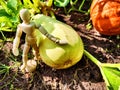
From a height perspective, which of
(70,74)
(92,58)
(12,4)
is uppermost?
(12,4)

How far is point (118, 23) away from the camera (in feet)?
6.55

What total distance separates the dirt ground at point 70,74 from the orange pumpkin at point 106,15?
0.08 metres

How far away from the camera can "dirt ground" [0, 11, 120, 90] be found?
1888 mm

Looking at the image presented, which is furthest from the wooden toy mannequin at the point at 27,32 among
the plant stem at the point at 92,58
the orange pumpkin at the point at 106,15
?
the orange pumpkin at the point at 106,15

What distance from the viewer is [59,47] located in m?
1.80

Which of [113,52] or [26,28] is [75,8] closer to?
[113,52]

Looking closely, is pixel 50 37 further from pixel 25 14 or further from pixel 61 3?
pixel 61 3

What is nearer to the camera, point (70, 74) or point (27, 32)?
point (27, 32)

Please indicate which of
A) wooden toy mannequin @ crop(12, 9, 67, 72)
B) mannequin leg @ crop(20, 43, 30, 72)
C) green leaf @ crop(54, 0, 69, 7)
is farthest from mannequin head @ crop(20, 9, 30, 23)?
green leaf @ crop(54, 0, 69, 7)

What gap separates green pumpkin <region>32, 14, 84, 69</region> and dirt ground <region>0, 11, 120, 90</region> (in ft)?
0.25

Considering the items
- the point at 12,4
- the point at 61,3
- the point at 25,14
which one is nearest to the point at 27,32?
the point at 25,14

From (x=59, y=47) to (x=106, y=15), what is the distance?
1.13 feet

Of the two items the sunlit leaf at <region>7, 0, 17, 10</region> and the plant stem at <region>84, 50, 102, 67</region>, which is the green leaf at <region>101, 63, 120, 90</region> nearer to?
the plant stem at <region>84, 50, 102, 67</region>

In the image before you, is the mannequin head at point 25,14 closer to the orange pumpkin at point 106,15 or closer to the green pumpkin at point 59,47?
the green pumpkin at point 59,47
